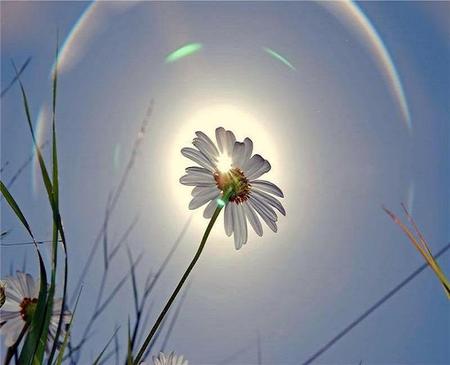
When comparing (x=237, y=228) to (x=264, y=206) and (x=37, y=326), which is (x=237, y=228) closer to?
(x=264, y=206)

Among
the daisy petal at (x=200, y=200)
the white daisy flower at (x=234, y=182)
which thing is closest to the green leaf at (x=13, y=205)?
the white daisy flower at (x=234, y=182)

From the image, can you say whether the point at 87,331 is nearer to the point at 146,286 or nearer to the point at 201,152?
the point at 146,286

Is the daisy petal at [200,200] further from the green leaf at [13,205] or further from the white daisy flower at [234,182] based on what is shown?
the green leaf at [13,205]

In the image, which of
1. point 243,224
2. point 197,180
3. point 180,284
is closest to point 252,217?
point 243,224

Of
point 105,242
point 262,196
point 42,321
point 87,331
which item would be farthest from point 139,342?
point 42,321

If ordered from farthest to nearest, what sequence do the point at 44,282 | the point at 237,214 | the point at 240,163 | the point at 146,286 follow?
the point at 146,286 → the point at 237,214 → the point at 240,163 → the point at 44,282

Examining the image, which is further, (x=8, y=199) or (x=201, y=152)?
(x=201, y=152)
